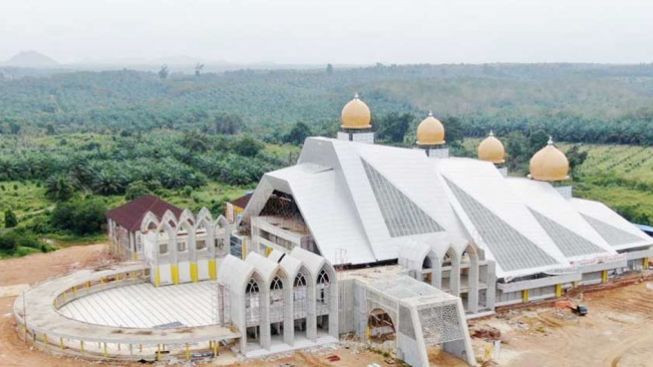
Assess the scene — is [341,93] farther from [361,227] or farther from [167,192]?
[361,227]

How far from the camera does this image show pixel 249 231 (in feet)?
144

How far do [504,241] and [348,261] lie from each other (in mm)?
9283

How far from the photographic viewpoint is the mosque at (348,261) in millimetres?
30203

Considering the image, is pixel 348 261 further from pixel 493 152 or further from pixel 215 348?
pixel 493 152

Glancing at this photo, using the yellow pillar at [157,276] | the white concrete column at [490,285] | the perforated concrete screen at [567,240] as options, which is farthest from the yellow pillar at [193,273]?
the perforated concrete screen at [567,240]

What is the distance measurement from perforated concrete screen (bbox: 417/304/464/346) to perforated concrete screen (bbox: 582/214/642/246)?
17088 millimetres

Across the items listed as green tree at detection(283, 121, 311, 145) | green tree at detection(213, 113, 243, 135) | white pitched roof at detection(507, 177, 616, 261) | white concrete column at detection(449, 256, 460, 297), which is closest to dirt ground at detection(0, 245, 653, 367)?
white concrete column at detection(449, 256, 460, 297)

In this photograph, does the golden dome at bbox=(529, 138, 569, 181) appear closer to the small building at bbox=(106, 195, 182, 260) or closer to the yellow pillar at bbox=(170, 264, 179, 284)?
the yellow pillar at bbox=(170, 264, 179, 284)

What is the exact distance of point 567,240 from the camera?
133 feet

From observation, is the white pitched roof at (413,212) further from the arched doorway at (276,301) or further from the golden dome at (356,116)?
the golden dome at (356,116)

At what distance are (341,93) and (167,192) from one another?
133m

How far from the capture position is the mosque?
30.2 meters

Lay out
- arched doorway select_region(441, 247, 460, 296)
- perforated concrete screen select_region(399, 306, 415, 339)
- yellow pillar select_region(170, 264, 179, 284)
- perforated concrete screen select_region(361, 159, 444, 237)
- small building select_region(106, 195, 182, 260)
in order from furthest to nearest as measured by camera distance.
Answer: small building select_region(106, 195, 182, 260), yellow pillar select_region(170, 264, 179, 284), perforated concrete screen select_region(361, 159, 444, 237), arched doorway select_region(441, 247, 460, 296), perforated concrete screen select_region(399, 306, 415, 339)

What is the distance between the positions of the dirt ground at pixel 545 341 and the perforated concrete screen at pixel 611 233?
9.98ft
